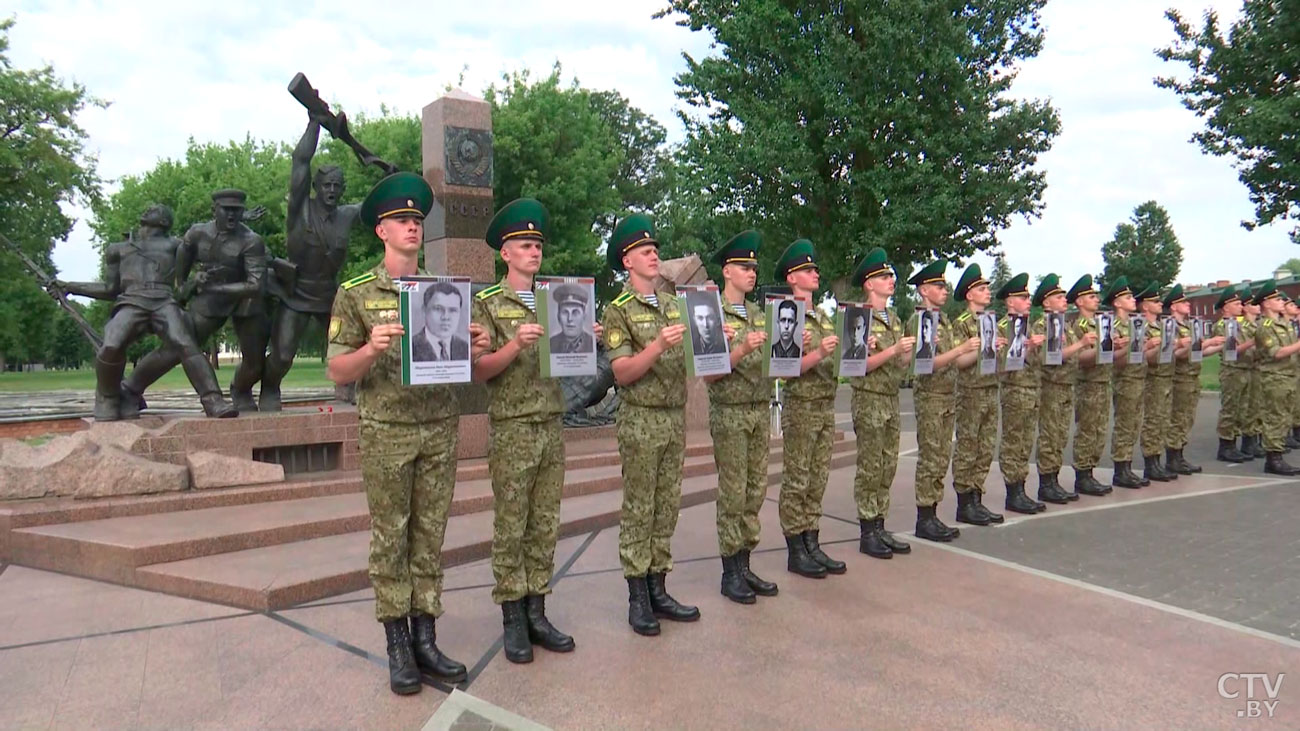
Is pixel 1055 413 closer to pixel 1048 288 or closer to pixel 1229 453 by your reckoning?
pixel 1048 288

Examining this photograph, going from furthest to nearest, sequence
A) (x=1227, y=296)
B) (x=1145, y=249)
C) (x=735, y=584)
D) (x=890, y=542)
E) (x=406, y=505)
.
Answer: (x=1145, y=249), (x=1227, y=296), (x=890, y=542), (x=735, y=584), (x=406, y=505)

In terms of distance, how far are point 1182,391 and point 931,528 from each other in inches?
202

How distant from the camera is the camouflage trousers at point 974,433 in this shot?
6738mm

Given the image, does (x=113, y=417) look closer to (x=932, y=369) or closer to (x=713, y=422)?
(x=713, y=422)

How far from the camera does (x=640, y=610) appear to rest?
167 inches

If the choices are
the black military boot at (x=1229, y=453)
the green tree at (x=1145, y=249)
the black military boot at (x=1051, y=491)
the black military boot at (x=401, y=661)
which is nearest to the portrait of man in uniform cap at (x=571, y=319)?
the black military boot at (x=401, y=661)

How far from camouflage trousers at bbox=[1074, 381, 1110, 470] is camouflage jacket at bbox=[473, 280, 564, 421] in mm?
6663

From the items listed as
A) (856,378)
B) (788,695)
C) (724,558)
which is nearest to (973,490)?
(856,378)

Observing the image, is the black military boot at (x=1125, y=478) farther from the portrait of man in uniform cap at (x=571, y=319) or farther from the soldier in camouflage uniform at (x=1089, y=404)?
the portrait of man in uniform cap at (x=571, y=319)

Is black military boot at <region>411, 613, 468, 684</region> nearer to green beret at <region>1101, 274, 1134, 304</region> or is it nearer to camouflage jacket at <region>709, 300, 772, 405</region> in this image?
camouflage jacket at <region>709, 300, 772, 405</region>

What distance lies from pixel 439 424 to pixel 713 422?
186 centimetres

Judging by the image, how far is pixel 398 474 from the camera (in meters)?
3.39

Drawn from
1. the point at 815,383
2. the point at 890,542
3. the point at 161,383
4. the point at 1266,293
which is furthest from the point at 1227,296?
the point at 161,383

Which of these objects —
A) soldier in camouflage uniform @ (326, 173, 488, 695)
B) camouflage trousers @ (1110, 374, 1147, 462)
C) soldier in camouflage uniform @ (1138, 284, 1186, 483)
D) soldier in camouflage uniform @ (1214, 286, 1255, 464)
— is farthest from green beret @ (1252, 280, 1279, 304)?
soldier in camouflage uniform @ (326, 173, 488, 695)
